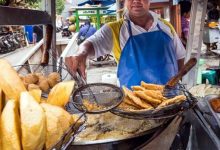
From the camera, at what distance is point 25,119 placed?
883 millimetres

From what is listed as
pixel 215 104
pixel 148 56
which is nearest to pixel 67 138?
pixel 215 104

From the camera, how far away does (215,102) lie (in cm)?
200

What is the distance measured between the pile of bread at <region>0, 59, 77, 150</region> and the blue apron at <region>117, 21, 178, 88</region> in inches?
72.1

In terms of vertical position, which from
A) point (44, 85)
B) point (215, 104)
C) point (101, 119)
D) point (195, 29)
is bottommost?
point (215, 104)

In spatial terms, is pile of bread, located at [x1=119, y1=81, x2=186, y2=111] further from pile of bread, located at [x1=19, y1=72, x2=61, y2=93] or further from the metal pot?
pile of bread, located at [x1=19, y1=72, x2=61, y2=93]

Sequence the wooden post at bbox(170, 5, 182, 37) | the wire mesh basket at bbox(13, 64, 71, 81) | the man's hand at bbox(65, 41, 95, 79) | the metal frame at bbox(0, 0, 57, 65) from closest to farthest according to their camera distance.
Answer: the metal frame at bbox(0, 0, 57, 65) < the wire mesh basket at bbox(13, 64, 71, 81) < the man's hand at bbox(65, 41, 95, 79) < the wooden post at bbox(170, 5, 182, 37)

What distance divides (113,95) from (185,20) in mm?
5941

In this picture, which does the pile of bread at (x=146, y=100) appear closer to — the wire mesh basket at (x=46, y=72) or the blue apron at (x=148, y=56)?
the wire mesh basket at (x=46, y=72)

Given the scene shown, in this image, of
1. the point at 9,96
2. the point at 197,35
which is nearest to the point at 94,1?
the point at 197,35

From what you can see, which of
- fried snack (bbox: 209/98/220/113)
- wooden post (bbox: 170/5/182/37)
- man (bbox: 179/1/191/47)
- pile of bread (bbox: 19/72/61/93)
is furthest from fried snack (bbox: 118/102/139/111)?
man (bbox: 179/1/191/47)

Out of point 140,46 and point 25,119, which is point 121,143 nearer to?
point 25,119

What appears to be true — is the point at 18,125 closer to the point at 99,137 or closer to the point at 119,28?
the point at 99,137

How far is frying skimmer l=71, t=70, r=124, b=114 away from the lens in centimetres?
115

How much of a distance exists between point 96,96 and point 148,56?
1574 mm
